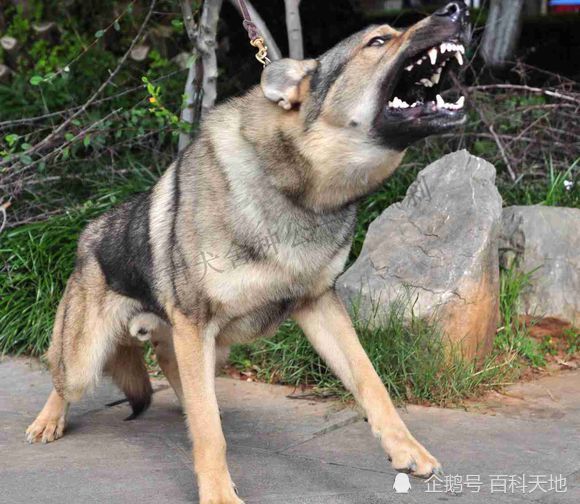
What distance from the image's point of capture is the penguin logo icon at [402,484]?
3930mm

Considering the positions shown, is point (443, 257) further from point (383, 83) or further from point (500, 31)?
point (500, 31)

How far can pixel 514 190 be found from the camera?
23.7 feet

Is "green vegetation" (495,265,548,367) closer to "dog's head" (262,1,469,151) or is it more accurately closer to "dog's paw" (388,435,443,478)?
"dog's paw" (388,435,443,478)

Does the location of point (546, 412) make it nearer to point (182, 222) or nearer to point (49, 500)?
point (182, 222)

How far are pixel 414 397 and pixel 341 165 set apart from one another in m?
1.74

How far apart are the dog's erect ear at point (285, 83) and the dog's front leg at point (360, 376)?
90 centimetres

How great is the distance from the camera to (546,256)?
6.12 m

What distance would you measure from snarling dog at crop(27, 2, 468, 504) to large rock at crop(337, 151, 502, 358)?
1.19 metres

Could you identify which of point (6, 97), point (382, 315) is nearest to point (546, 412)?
point (382, 315)

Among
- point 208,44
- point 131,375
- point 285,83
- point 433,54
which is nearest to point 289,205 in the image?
point 285,83

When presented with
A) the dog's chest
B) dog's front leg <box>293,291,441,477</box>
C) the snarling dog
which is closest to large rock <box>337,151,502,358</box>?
dog's front leg <box>293,291,441,477</box>

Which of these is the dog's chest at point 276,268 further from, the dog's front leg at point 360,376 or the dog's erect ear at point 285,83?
the dog's erect ear at point 285,83

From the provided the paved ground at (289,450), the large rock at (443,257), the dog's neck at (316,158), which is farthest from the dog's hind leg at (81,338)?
the large rock at (443,257)

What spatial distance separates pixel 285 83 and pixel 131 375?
1.87m
